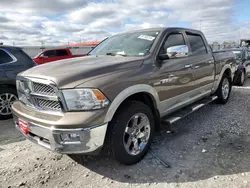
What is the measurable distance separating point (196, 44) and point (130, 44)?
170cm

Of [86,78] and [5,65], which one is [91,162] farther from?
[5,65]

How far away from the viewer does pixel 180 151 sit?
135 inches

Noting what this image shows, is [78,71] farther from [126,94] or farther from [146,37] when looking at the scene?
[146,37]

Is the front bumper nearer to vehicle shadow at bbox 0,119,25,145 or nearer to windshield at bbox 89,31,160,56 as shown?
windshield at bbox 89,31,160,56

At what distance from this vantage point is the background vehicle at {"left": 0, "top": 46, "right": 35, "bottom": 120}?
4855mm

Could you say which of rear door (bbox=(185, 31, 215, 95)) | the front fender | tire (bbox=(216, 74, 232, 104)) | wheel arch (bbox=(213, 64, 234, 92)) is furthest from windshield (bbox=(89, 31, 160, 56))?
tire (bbox=(216, 74, 232, 104))

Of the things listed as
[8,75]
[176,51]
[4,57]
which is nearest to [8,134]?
[8,75]

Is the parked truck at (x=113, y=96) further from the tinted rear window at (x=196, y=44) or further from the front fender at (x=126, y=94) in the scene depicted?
the tinted rear window at (x=196, y=44)

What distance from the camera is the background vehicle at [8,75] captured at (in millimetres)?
4855

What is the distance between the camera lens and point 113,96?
2590mm

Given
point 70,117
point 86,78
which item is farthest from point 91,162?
point 86,78

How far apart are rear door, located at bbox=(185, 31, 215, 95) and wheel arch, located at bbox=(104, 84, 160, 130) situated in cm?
132

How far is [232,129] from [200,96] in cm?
88

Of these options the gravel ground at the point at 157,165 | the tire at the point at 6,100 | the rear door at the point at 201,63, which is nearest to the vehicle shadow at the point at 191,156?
the gravel ground at the point at 157,165
